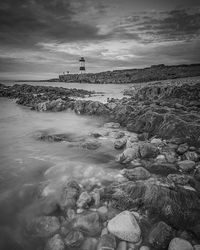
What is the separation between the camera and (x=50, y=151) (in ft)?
25.4

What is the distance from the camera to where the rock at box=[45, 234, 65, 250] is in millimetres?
3299

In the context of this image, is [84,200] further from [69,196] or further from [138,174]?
[138,174]

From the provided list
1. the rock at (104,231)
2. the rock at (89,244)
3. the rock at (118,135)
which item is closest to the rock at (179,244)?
the rock at (104,231)

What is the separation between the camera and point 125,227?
140 inches

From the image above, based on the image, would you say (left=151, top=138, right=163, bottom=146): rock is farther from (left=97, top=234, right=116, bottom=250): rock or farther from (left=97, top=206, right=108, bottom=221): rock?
(left=97, top=234, right=116, bottom=250): rock

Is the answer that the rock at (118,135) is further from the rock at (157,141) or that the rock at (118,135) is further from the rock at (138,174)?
the rock at (138,174)

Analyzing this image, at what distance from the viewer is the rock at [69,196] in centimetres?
431

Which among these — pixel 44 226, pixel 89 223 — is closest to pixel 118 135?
pixel 89 223

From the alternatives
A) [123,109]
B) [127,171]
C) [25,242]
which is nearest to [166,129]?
[127,171]

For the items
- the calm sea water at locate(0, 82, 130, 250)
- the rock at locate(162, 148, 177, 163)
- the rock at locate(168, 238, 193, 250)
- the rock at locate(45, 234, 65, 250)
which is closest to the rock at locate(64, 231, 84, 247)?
the rock at locate(45, 234, 65, 250)

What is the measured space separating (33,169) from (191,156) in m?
5.33

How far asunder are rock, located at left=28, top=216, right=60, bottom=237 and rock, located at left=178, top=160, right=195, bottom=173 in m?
3.95

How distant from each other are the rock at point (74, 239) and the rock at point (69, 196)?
0.76m

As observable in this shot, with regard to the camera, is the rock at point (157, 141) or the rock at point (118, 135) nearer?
the rock at point (157, 141)
